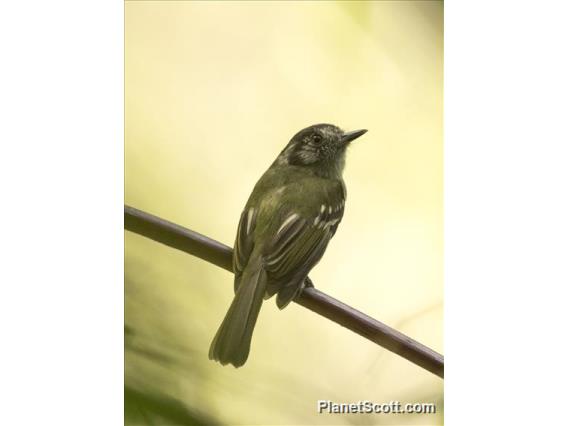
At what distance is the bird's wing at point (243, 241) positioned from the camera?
1.41 metres

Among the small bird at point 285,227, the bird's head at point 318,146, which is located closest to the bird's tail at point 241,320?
the small bird at point 285,227

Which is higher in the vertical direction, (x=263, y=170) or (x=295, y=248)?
(x=263, y=170)

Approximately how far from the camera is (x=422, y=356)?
1.42 m

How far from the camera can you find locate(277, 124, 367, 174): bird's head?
144 cm

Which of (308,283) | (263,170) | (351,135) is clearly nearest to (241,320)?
(308,283)

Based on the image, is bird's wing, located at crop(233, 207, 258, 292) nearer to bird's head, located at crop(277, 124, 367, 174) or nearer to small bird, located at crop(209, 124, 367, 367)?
small bird, located at crop(209, 124, 367, 367)

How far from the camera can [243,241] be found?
1421mm

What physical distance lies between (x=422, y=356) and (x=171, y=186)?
67 cm

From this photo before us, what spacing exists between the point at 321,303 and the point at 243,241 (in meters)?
0.22

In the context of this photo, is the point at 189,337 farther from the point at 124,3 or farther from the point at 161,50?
the point at 124,3

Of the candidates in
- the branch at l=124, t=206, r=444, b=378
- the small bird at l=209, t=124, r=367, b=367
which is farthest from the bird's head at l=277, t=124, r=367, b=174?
the branch at l=124, t=206, r=444, b=378

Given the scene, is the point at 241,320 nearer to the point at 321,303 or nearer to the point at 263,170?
the point at 321,303

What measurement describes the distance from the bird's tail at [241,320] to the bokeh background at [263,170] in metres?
0.03

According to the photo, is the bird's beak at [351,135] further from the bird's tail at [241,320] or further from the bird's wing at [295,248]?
the bird's tail at [241,320]
